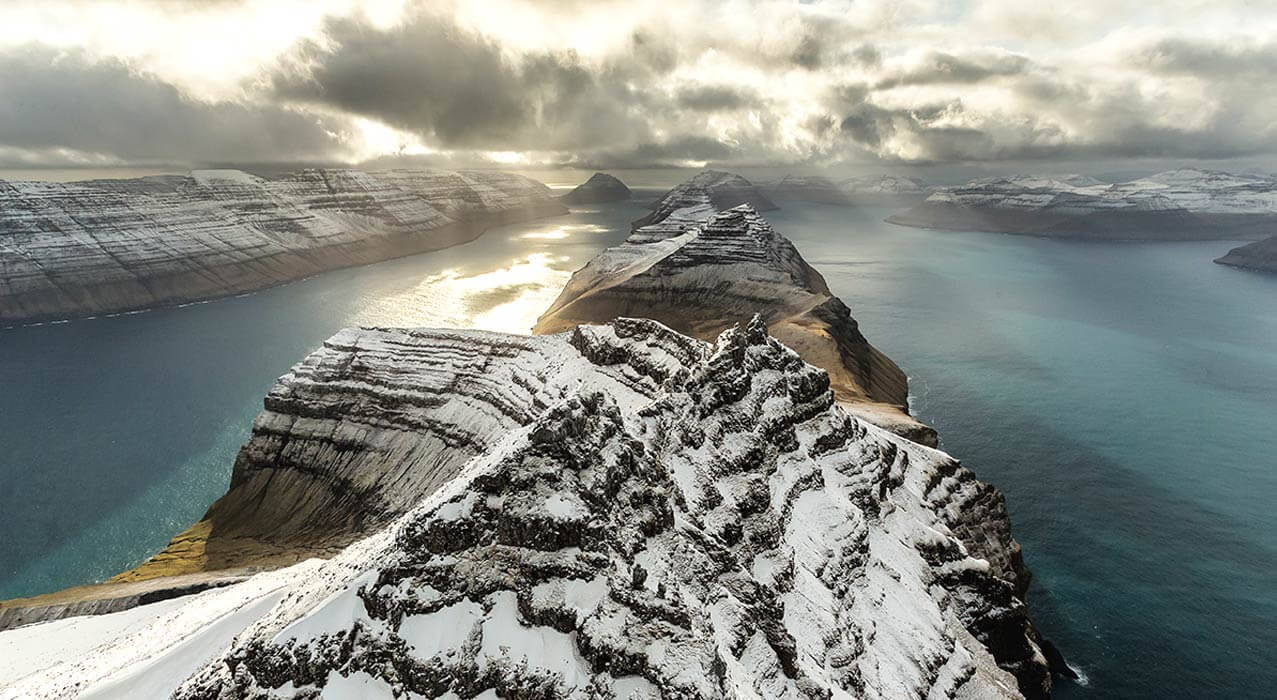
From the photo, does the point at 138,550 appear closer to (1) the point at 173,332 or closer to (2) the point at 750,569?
(2) the point at 750,569

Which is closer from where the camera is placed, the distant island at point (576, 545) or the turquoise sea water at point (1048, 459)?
the distant island at point (576, 545)

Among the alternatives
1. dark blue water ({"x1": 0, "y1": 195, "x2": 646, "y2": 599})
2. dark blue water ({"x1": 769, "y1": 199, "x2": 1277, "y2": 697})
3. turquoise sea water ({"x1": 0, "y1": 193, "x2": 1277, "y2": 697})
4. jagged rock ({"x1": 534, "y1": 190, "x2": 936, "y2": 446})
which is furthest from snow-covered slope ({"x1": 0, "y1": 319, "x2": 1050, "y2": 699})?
jagged rock ({"x1": 534, "y1": 190, "x2": 936, "y2": 446})

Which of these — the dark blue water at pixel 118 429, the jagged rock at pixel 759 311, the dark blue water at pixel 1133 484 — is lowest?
the dark blue water at pixel 1133 484

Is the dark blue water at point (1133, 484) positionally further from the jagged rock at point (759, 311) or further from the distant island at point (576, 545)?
the jagged rock at point (759, 311)

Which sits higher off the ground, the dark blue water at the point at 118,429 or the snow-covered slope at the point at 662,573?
the snow-covered slope at the point at 662,573

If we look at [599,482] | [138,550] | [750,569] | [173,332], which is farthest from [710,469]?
[173,332]

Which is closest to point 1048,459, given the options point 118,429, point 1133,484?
point 1133,484

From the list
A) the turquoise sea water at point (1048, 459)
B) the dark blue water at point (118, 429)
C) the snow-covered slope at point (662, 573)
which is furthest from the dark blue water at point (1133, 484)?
the dark blue water at point (118, 429)

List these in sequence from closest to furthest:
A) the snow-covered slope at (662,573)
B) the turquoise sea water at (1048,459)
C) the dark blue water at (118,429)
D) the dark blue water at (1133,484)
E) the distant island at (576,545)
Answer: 1. the snow-covered slope at (662,573)
2. the distant island at (576,545)
3. the dark blue water at (1133,484)
4. the turquoise sea water at (1048,459)
5. the dark blue water at (118,429)

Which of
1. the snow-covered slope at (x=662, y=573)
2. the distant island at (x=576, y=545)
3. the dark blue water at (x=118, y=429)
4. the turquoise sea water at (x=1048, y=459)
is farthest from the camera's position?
the dark blue water at (x=118, y=429)
